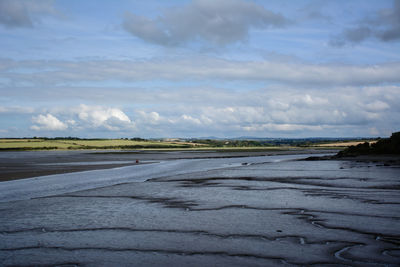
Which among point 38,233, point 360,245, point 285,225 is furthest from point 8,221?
point 360,245

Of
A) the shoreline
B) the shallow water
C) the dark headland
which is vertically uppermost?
the dark headland

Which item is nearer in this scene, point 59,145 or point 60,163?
point 60,163

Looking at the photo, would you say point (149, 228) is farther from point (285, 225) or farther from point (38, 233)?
point (285, 225)

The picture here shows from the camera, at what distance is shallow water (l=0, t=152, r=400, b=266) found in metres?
8.70

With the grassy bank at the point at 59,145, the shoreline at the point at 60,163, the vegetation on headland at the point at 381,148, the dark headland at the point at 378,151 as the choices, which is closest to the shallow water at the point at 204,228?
the shoreline at the point at 60,163

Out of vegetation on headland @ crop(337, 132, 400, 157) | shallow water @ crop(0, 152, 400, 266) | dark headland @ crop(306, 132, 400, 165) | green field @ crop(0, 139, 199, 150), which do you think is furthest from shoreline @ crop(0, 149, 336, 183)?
green field @ crop(0, 139, 199, 150)

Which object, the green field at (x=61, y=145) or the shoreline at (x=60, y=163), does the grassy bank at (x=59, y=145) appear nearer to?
the green field at (x=61, y=145)

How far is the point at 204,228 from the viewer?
1166 centimetres

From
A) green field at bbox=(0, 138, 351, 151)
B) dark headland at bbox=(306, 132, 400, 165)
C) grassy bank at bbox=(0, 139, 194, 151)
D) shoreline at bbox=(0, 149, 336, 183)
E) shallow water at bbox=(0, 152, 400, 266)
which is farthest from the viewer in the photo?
green field at bbox=(0, 138, 351, 151)

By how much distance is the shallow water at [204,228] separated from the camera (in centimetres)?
870

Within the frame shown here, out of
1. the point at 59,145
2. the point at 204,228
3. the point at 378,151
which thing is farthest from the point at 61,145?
the point at 204,228

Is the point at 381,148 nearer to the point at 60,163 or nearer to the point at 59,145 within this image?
the point at 60,163

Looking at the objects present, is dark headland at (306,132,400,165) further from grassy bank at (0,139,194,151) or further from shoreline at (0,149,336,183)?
grassy bank at (0,139,194,151)

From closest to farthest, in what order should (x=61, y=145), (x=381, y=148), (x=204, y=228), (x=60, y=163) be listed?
1. (x=204, y=228)
2. (x=60, y=163)
3. (x=381, y=148)
4. (x=61, y=145)
